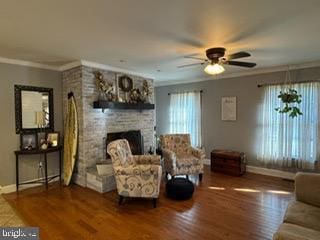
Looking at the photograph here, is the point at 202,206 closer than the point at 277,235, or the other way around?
the point at 277,235

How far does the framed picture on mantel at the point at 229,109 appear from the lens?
224 inches

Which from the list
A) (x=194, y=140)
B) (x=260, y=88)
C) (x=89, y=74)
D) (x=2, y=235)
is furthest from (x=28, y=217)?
(x=260, y=88)

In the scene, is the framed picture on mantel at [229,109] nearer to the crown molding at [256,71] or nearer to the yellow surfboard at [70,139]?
the crown molding at [256,71]

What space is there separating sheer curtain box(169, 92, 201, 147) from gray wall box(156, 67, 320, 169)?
18cm

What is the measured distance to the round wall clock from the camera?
16.7ft

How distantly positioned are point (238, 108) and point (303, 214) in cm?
378

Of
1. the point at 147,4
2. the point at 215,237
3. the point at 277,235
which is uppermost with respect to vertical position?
the point at 147,4

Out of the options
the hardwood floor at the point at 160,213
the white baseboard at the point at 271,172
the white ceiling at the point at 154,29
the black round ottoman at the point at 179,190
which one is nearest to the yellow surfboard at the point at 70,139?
the hardwood floor at the point at 160,213

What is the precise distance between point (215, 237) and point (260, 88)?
3.82 m

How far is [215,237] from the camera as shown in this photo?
258 cm

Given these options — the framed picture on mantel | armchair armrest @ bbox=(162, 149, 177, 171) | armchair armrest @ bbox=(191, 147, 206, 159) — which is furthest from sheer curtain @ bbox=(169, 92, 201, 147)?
armchair armrest @ bbox=(162, 149, 177, 171)

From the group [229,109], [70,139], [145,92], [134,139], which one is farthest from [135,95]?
[229,109]

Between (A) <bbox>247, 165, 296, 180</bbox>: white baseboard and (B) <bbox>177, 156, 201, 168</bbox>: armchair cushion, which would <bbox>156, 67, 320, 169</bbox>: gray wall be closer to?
(A) <bbox>247, 165, 296, 180</bbox>: white baseboard

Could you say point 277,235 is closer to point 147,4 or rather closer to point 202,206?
point 202,206
